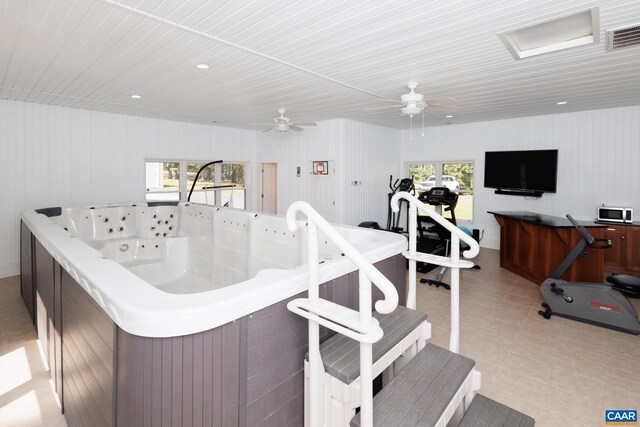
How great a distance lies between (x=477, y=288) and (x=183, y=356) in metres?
4.03

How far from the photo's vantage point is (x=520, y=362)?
2564 millimetres

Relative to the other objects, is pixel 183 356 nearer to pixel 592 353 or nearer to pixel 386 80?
pixel 592 353

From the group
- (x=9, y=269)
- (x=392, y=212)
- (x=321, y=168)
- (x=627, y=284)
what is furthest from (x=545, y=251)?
(x=9, y=269)

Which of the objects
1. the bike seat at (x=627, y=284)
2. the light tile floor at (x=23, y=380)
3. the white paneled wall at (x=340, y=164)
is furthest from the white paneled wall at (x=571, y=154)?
the light tile floor at (x=23, y=380)

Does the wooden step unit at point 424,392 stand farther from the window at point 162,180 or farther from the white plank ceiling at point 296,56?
the window at point 162,180

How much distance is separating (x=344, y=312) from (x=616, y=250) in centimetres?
544

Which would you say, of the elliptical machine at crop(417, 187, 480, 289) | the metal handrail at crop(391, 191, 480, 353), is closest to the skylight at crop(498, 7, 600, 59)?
the metal handrail at crop(391, 191, 480, 353)

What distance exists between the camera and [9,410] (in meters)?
2.05

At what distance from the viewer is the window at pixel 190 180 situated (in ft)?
20.8

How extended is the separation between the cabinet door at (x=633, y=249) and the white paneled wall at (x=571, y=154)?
64cm

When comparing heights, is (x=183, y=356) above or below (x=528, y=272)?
above

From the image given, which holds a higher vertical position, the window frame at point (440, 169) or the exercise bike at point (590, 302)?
the window frame at point (440, 169)

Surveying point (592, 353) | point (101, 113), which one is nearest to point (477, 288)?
point (592, 353)

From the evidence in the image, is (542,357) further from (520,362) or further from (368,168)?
(368,168)
